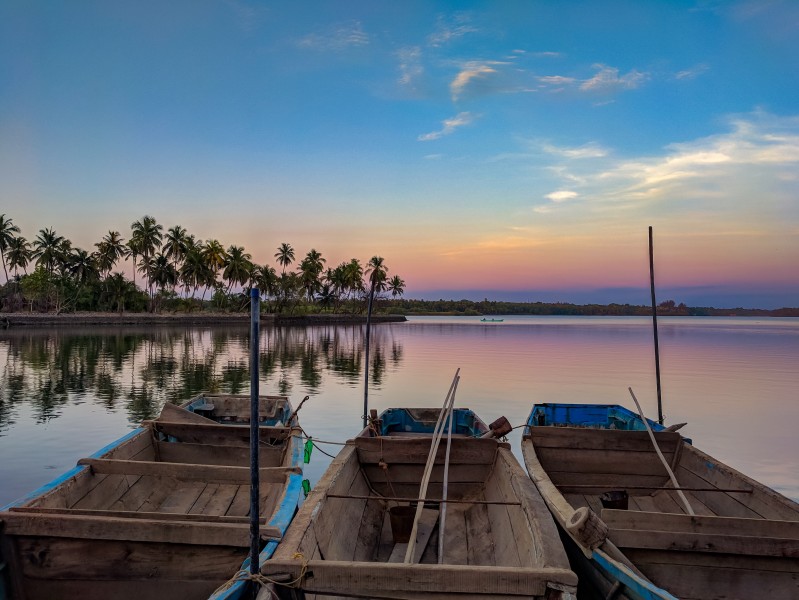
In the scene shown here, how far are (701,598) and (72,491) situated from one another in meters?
6.45

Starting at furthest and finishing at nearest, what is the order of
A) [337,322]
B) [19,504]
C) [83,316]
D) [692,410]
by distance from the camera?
[337,322] < [83,316] < [692,410] < [19,504]

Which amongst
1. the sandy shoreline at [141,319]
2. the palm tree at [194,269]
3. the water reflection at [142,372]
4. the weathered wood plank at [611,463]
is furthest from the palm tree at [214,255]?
the weathered wood plank at [611,463]

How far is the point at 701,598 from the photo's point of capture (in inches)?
186

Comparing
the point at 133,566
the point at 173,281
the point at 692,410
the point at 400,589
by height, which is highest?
the point at 173,281

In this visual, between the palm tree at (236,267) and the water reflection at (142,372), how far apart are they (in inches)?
1751

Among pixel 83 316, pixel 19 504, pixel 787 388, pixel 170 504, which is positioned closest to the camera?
pixel 19 504

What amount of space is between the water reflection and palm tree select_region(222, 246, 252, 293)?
4447 centimetres

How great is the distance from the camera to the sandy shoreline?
6862 centimetres

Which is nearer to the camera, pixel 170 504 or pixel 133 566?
pixel 133 566

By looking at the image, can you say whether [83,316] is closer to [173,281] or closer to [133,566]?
[173,281]

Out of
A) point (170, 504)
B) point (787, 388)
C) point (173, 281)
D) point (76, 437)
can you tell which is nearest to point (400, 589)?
point (170, 504)

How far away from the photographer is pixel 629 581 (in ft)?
13.1

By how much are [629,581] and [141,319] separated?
83.7 meters

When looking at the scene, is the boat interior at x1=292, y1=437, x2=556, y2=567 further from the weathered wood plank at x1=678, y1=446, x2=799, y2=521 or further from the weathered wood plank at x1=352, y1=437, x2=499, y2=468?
the weathered wood plank at x1=678, y1=446, x2=799, y2=521
